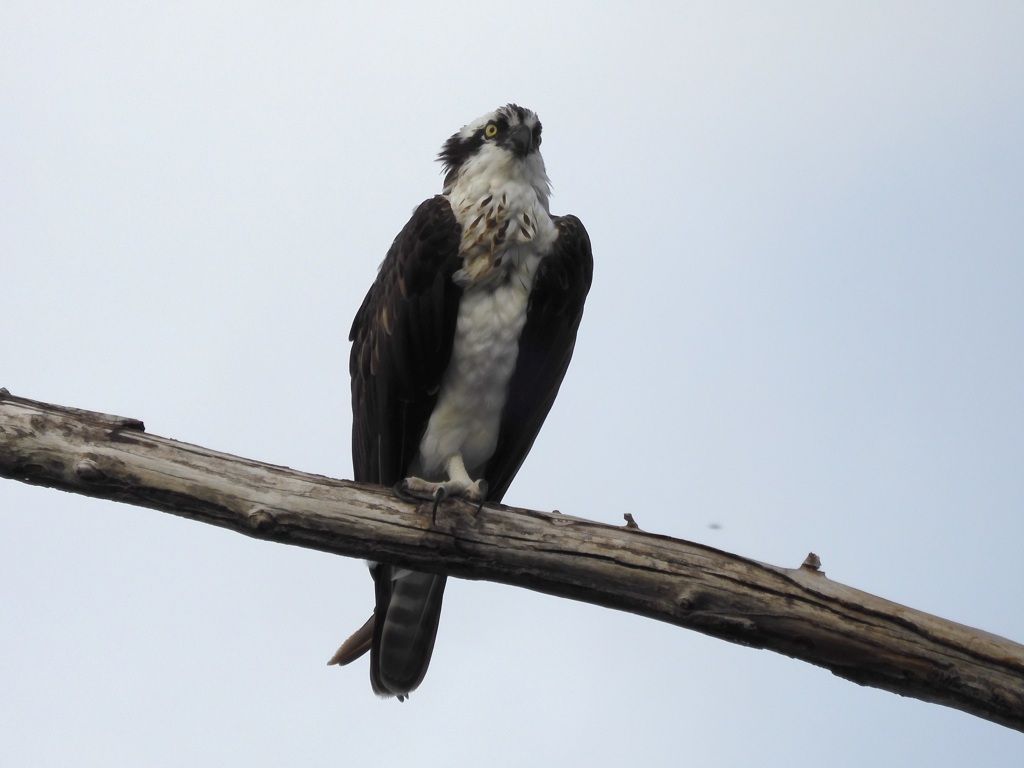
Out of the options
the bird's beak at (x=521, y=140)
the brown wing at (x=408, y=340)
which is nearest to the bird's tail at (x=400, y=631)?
the brown wing at (x=408, y=340)

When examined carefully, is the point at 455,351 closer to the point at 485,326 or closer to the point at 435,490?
the point at 485,326

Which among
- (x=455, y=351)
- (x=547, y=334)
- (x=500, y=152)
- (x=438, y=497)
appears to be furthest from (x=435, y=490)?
(x=500, y=152)

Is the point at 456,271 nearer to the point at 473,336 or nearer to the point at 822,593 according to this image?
the point at 473,336

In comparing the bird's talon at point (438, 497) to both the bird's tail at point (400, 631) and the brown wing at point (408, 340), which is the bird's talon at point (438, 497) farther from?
the bird's tail at point (400, 631)

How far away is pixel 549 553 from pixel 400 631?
4.81 ft

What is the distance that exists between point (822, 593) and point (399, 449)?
207cm

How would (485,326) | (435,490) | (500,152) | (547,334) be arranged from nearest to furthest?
(435,490) → (485,326) → (547,334) → (500,152)

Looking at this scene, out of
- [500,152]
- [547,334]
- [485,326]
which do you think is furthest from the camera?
[500,152]

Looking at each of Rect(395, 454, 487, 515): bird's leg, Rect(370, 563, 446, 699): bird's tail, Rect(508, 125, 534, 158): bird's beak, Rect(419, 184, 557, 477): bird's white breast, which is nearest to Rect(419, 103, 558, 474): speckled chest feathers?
Rect(419, 184, 557, 477): bird's white breast

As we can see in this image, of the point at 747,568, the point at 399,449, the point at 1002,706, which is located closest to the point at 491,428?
the point at 399,449

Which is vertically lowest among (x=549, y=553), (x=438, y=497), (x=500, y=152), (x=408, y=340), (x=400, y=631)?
(x=400, y=631)

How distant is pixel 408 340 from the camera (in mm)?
4734

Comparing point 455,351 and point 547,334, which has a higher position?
point 547,334

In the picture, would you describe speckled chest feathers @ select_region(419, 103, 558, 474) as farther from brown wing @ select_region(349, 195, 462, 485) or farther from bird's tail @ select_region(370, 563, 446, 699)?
bird's tail @ select_region(370, 563, 446, 699)
